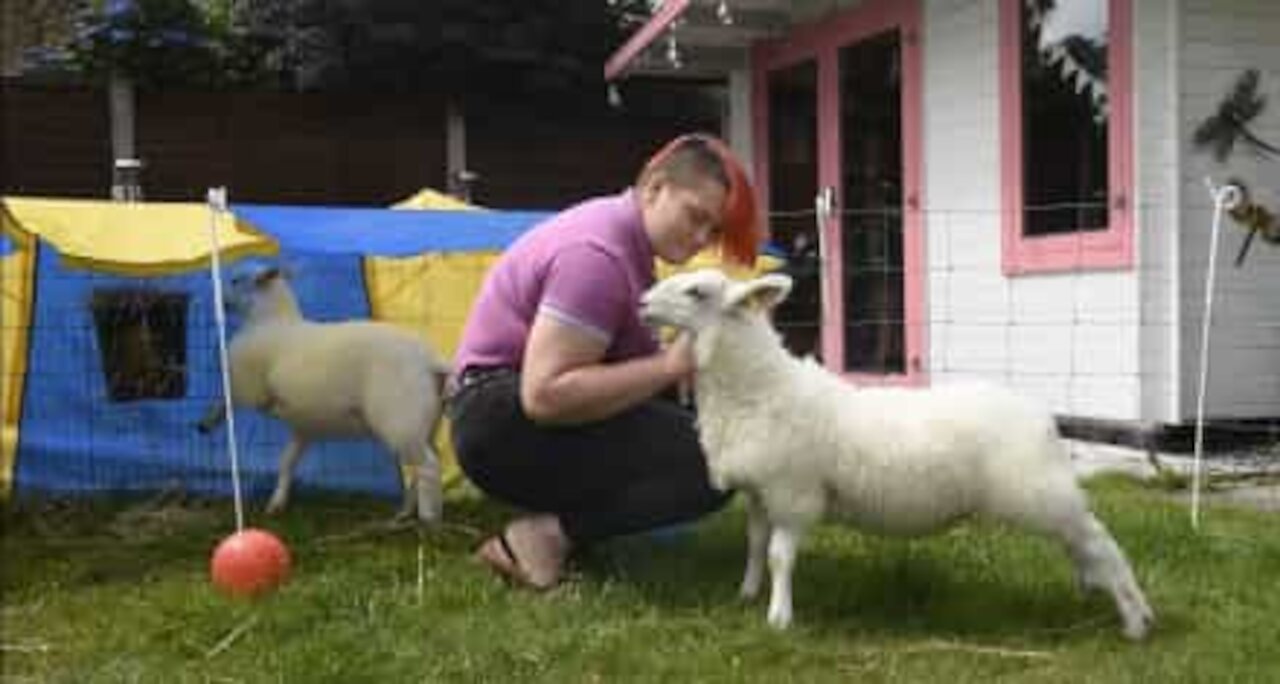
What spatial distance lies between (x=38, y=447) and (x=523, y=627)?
2.55 metres

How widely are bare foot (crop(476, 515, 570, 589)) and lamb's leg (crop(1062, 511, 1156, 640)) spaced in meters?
1.26

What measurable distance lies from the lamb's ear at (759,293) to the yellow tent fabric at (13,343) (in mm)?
2556

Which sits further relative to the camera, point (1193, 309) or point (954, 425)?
point (1193, 309)

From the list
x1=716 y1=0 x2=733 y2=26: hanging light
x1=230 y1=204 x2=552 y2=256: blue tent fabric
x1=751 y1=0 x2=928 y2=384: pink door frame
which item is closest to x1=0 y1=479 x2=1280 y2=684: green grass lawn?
x1=230 y1=204 x2=552 y2=256: blue tent fabric

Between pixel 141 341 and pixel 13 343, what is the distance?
44cm

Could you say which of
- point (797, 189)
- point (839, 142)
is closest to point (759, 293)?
point (839, 142)

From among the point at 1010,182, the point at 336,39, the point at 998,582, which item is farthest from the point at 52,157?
the point at 998,582

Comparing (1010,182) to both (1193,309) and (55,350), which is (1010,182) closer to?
(1193,309)

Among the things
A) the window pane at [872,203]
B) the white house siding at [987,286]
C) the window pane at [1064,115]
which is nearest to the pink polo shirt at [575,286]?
the white house siding at [987,286]

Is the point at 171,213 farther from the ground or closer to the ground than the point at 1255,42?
closer to the ground

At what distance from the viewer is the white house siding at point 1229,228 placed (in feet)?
20.1

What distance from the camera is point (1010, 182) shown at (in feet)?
23.3

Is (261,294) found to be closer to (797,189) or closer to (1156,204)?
(1156,204)

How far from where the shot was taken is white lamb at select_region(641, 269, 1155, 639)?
3230 millimetres
